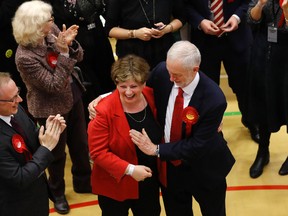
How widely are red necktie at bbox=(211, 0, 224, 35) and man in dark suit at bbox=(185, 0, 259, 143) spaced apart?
0.06 ft

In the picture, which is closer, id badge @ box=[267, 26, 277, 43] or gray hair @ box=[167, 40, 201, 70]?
gray hair @ box=[167, 40, 201, 70]

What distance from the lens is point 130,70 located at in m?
3.02

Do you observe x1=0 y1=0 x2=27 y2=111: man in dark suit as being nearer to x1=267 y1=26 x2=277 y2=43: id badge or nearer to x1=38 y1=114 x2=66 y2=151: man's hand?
x1=38 y1=114 x2=66 y2=151: man's hand

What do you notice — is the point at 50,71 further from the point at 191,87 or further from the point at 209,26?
Result: the point at 209,26

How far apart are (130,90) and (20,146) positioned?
0.74m

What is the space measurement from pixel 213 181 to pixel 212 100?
0.58 metres

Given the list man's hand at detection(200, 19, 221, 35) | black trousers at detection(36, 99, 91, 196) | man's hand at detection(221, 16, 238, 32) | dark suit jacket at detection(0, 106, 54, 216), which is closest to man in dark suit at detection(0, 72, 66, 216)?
dark suit jacket at detection(0, 106, 54, 216)

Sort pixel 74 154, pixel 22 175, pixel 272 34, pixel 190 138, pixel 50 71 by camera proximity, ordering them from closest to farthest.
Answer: pixel 22 175 < pixel 190 138 < pixel 50 71 < pixel 272 34 < pixel 74 154

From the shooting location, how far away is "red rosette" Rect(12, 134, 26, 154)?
2.92 m

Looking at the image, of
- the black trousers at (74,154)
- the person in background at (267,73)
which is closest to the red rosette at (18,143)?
the black trousers at (74,154)

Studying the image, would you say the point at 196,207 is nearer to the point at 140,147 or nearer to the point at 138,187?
the point at 138,187

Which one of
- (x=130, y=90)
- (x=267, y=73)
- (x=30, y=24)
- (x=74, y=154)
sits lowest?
(x=74, y=154)

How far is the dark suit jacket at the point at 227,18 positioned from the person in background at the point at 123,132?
1718 millimetres

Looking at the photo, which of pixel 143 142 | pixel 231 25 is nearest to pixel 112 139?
pixel 143 142
